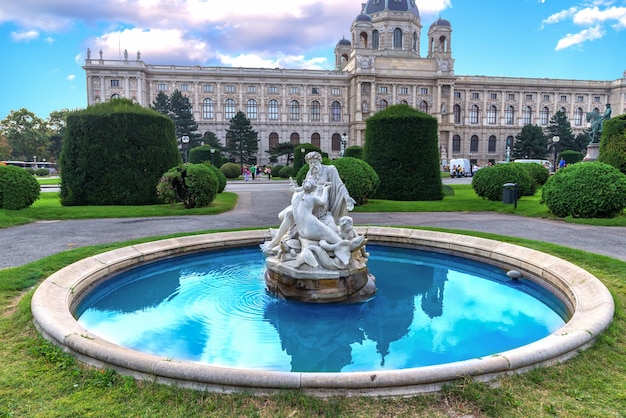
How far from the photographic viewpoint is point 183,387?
10.3 feet

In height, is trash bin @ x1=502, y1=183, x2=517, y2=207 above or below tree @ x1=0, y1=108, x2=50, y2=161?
below

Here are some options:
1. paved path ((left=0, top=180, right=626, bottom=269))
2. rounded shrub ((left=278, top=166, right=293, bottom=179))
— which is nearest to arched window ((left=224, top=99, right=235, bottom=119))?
rounded shrub ((left=278, top=166, right=293, bottom=179))

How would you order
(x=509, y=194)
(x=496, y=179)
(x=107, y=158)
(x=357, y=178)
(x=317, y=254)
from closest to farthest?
(x=317, y=254) → (x=357, y=178) → (x=509, y=194) → (x=107, y=158) → (x=496, y=179)

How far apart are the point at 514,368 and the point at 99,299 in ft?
17.6

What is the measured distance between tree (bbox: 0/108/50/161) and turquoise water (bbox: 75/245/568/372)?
7061cm

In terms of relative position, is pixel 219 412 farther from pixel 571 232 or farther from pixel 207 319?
pixel 571 232

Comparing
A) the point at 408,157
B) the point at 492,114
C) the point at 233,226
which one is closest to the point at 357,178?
the point at 408,157

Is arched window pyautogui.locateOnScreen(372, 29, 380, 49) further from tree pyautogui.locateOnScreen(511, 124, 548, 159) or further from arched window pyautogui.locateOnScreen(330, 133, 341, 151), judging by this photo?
tree pyautogui.locateOnScreen(511, 124, 548, 159)

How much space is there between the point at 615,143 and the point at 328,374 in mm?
17540

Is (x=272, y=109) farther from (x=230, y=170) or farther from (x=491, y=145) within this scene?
(x=491, y=145)

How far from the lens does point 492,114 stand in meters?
76.1

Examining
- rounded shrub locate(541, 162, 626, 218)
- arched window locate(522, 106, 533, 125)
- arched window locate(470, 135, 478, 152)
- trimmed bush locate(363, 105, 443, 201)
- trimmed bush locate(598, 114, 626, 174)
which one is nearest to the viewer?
rounded shrub locate(541, 162, 626, 218)

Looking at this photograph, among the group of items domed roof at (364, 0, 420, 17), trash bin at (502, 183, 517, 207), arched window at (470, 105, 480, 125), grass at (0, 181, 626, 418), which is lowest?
grass at (0, 181, 626, 418)

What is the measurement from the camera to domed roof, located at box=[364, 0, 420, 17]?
252ft
